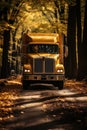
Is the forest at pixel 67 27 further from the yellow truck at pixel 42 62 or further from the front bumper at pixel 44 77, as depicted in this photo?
the front bumper at pixel 44 77

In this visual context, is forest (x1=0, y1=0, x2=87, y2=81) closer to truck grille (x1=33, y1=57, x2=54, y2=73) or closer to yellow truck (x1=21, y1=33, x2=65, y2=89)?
yellow truck (x1=21, y1=33, x2=65, y2=89)

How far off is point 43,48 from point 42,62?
140 cm

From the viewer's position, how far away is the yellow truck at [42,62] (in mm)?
22156

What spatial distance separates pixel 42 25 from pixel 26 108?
1364 inches

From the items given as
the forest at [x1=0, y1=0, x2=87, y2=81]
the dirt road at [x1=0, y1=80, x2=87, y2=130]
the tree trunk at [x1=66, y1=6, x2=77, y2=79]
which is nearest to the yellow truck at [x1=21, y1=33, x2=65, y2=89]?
the forest at [x1=0, y1=0, x2=87, y2=81]

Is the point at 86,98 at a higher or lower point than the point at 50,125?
lower

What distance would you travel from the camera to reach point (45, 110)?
13.9 m

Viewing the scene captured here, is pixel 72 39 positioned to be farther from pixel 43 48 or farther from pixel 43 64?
pixel 43 64

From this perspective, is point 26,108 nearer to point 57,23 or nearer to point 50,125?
point 50,125

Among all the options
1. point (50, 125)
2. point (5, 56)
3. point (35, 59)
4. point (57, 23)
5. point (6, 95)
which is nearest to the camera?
point (50, 125)

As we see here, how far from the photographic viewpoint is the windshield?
2317 centimetres

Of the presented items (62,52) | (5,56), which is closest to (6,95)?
(62,52)

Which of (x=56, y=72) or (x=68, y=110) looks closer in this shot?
(x=68, y=110)

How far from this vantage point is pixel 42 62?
72.6 feet
